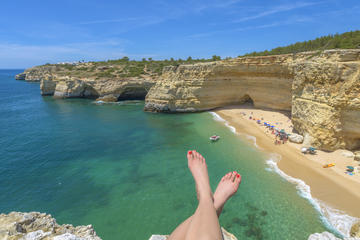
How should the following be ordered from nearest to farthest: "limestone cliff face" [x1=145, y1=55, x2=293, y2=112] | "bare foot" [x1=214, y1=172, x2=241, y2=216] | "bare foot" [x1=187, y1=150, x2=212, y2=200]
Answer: "bare foot" [x1=187, y1=150, x2=212, y2=200] → "bare foot" [x1=214, y1=172, x2=241, y2=216] → "limestone cliff face" [x1=145, y1=55, x2=293, y2=112]

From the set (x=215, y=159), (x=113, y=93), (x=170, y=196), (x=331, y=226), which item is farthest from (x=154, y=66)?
(x=331, y=226)

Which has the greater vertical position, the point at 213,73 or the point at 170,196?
the point at 213,73

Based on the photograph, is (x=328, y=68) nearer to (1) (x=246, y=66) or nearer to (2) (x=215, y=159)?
(2) (x=215, y=159)

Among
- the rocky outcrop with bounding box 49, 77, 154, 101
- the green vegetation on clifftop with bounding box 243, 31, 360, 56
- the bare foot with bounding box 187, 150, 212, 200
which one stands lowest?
the bare foot with bounding box 187, 150, 212, 200

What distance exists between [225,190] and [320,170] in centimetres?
942

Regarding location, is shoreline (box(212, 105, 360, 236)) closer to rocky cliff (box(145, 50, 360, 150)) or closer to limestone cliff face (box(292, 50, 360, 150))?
limestone cliff face (box(292, 50, 360, 150))

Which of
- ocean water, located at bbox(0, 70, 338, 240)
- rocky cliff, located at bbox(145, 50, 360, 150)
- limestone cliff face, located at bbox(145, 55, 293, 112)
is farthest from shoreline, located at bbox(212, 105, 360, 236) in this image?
limestone cliff face, located at bbox(145, 55, 293, 112)

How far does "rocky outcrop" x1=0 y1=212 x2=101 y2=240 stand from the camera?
9.69 ft

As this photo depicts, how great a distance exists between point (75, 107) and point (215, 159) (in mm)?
25592

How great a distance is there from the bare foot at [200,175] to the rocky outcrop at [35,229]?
7.47 ft

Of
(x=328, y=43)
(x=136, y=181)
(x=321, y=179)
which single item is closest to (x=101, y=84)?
(x=136, y=181)

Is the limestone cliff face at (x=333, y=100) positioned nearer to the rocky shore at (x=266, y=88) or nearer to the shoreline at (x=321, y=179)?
the rocky shore at (x=266, y=88)

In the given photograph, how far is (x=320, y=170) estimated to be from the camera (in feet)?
33.5

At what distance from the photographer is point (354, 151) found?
1144 cm
